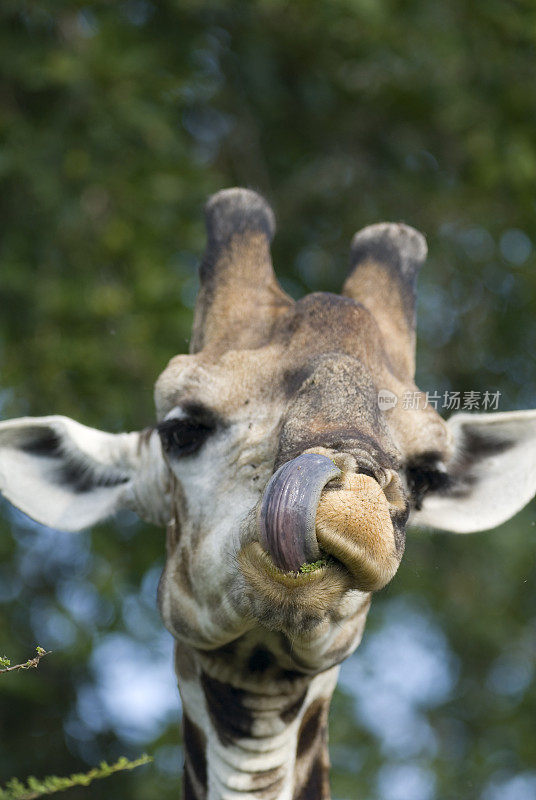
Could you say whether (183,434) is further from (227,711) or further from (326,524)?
(326,524)

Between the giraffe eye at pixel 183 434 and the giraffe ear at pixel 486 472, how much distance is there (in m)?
0.84

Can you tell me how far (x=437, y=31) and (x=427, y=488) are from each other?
515cm

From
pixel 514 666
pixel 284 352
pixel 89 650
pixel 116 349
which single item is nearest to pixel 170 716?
pixel 89 650

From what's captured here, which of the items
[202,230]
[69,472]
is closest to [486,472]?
[69,472]

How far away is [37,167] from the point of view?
654cm

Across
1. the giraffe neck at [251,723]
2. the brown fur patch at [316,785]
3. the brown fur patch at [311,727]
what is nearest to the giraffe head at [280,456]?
the giraffe neck at [251,723]

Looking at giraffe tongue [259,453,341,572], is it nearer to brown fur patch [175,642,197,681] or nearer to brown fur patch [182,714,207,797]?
brown fur patch [175,642,197,681]

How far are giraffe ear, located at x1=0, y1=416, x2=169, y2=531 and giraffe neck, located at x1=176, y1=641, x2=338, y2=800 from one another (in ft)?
1.99

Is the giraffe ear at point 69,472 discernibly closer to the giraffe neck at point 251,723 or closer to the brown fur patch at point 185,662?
the brown fur patch at point 185,662

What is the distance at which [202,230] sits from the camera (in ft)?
23.4

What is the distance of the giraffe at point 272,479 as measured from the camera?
233 cm

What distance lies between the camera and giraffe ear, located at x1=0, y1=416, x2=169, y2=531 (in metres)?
3.59

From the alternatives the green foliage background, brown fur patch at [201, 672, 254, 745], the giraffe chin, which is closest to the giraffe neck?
brown fur patch at [201, 672, 254, 745]

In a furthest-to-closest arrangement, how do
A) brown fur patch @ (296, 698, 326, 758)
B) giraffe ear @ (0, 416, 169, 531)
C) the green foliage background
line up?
the green foliage background → giraffe ear @ (0, 416, 169, 531) → brown fur patch @ (296, 698, 326, 758)
